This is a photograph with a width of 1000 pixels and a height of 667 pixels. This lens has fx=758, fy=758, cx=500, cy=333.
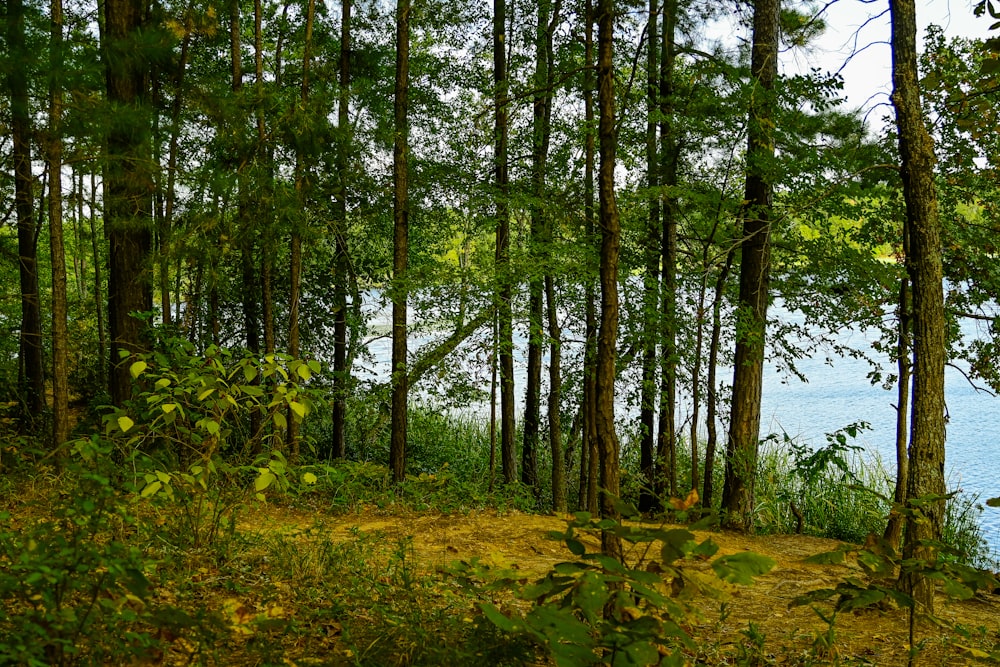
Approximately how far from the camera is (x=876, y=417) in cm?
1838

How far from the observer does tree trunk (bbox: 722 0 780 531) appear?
7.44 meters

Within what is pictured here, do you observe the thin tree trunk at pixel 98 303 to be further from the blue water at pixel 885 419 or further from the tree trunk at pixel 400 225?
the blue water at pixel 885 419

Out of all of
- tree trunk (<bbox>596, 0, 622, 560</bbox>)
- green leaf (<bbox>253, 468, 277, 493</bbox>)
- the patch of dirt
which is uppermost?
tree trunk (<bbox>596, 0, 622, 560</bbox>)

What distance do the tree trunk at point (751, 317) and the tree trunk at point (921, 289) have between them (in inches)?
110

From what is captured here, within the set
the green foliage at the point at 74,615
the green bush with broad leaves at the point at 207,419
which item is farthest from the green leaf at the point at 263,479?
the green foliage at the point at 74,615

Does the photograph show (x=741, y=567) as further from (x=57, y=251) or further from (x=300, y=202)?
(x=300, y=202)

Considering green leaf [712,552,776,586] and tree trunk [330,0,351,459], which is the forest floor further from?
tree trunk [330,0,351,459]

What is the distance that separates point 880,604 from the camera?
4.40 metres

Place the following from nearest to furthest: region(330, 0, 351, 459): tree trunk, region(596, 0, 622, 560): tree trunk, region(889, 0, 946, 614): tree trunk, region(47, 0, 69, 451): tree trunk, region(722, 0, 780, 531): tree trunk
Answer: region(596, 0, 622, 560): tree trunk → region(889, 0, 946, 614): tree trunk → region(47, 0, 69, 451): tree trunk → region(722, 0, 780, 531): tree trunk → region(330, 0, 351, 459): tree trunk

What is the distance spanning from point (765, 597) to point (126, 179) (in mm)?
5962

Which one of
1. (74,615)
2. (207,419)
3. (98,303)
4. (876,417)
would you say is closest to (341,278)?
(98,303)

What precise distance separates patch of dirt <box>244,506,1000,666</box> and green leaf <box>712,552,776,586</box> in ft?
1.45

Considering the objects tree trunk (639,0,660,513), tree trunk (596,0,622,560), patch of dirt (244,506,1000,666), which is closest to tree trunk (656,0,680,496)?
tree trunk (639,0,660,513)

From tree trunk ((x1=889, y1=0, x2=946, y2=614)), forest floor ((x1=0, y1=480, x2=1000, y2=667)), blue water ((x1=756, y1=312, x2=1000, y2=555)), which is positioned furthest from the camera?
blue water ((x1=756, y1=312, x2=1000, y2=555))
